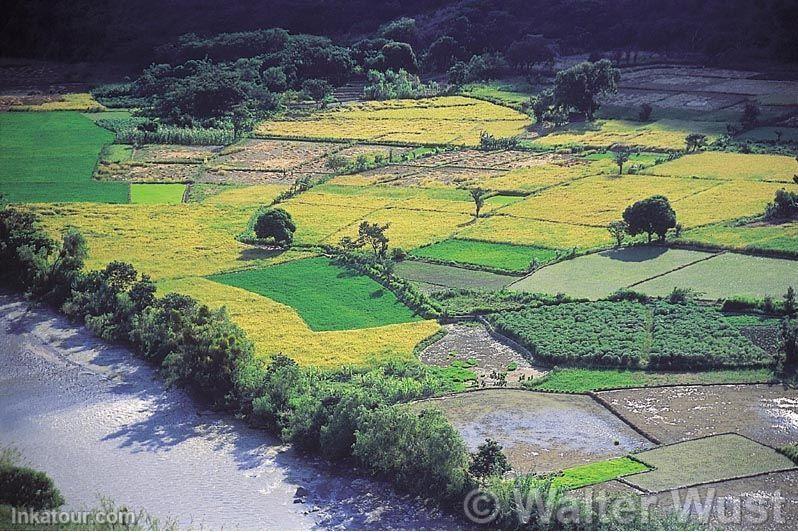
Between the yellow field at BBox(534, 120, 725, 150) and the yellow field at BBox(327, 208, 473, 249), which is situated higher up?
the yellow field at BBox(534, 120, 725, 150)

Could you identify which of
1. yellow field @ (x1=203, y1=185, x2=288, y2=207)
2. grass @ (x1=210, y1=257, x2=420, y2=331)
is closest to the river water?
grass @ (x1=210, y1=257, x2=420, y2=331)

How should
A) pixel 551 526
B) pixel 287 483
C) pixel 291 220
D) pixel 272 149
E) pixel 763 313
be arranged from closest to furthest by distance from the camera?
pixel 551 526, pixel 287 483, pixel 763 313, pixel 291 220, pixel 272 149

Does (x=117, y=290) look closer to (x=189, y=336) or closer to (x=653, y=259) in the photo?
(x=189, y=336)

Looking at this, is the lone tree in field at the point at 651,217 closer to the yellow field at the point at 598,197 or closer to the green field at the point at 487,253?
the green field at the point at 487,253

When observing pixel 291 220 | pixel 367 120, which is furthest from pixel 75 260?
pixel 367 120

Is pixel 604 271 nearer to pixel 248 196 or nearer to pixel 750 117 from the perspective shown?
pixel 248 196

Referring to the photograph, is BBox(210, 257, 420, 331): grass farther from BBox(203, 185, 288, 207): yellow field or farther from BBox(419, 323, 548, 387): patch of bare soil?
BBox(203, 185, 288, 207): yellow field
